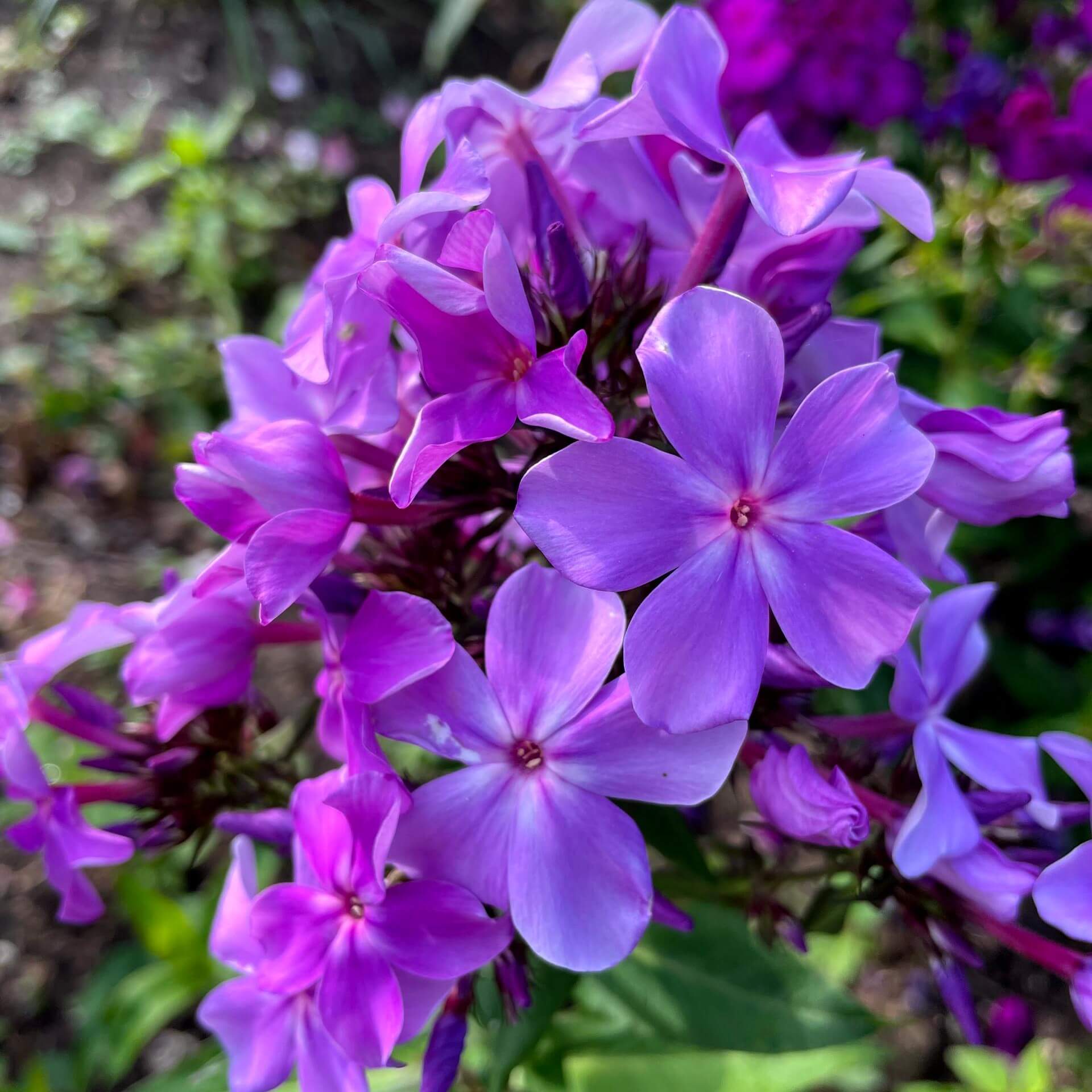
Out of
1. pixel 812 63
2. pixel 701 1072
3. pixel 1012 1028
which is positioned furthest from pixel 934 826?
pixel 812 63

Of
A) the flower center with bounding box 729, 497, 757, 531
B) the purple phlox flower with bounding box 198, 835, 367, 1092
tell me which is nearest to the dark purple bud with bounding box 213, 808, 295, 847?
the purple phlox flower with bounding box 198, 835, 367, 1092

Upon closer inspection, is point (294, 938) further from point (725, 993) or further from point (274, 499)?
point (725, 993)

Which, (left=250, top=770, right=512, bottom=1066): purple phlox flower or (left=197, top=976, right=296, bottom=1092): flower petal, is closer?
(left=250, top=770, right=512, bottom=1066): purple phlox flower

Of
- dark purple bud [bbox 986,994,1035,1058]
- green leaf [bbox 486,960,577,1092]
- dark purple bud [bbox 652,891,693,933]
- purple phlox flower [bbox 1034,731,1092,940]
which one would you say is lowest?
dark purple bud [bbox 986,994,1035,1058]

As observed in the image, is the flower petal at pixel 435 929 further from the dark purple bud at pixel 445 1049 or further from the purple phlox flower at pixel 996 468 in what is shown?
the purple phlox flower at pixel 996 468

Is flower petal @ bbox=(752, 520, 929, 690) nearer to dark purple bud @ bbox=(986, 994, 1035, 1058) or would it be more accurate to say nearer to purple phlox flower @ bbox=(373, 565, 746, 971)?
purple phlox flower @ bbox=(373, 565, 746, 971)

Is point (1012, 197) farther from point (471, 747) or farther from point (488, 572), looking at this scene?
point (471, 747)

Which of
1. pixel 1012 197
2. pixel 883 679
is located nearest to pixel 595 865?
pixel 883 679
